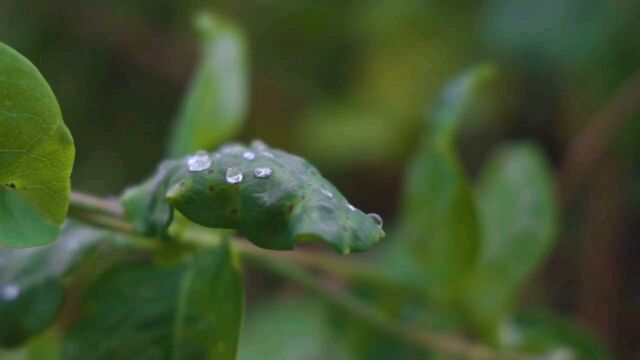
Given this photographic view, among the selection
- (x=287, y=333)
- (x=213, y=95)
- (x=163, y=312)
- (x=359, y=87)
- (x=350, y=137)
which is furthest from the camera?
(x=359, y=87)

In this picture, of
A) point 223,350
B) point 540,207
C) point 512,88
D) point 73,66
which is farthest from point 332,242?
point 73,66

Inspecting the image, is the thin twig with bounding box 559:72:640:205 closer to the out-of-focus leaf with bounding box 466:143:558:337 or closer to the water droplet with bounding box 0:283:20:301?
the out-of-focus leaf with bounding box 466:143:558:337

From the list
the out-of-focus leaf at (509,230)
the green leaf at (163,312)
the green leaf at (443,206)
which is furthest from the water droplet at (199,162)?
the out-of-focus leaf at (509,230)

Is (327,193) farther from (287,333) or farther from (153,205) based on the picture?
(287,333)

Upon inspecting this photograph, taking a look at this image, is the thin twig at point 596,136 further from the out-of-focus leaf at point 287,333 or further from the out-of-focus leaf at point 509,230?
the out-of-focus leaf at point 287,333

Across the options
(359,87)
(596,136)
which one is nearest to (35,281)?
(596,136)

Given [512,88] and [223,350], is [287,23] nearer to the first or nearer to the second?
[512,88]
